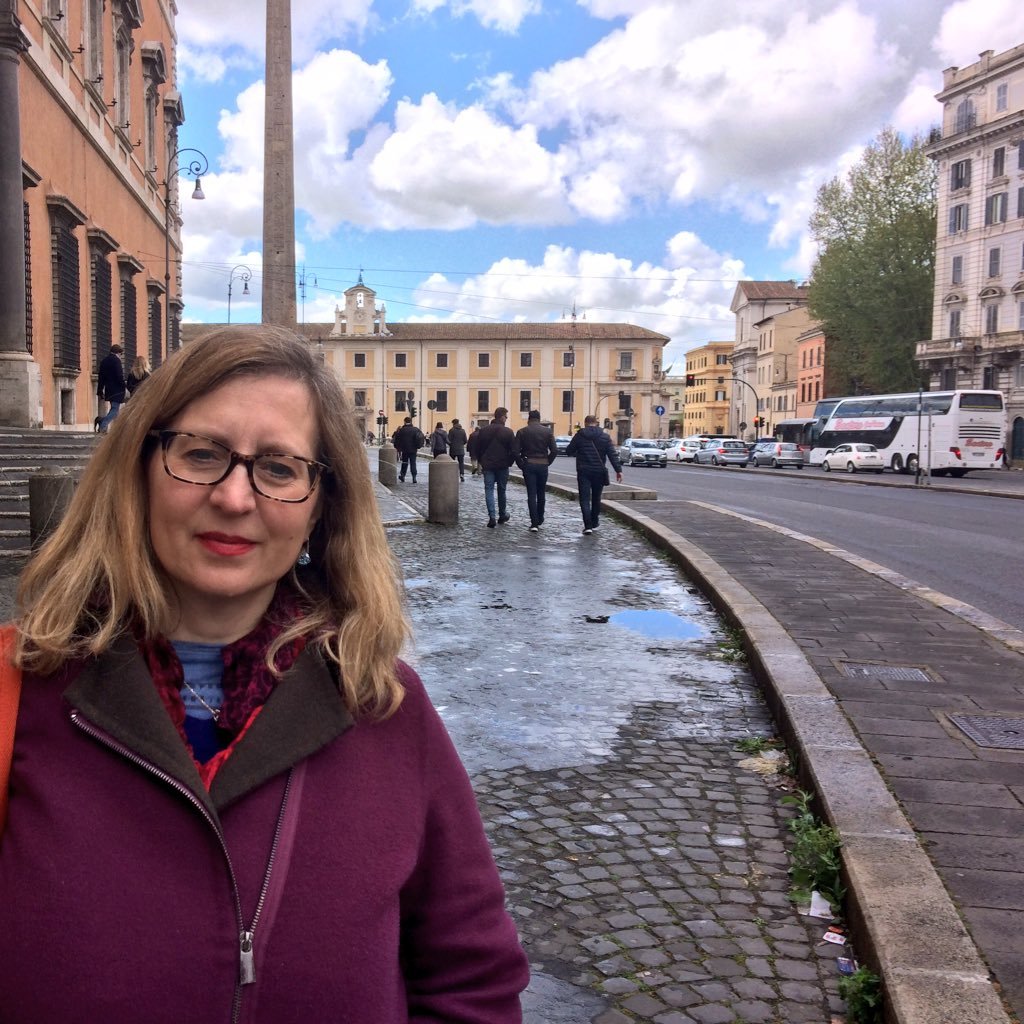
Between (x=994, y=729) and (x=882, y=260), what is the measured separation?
56.0 metres

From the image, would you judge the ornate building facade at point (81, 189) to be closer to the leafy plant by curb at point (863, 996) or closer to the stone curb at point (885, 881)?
the stone curb at point (885, 881)

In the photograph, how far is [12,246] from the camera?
13.5 m

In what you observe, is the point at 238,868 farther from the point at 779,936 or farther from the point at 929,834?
the point at 929,834

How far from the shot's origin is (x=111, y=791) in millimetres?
1339

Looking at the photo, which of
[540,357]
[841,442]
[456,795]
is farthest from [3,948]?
[540,357]

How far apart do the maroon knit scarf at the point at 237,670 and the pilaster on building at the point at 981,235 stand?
55388 millimetres

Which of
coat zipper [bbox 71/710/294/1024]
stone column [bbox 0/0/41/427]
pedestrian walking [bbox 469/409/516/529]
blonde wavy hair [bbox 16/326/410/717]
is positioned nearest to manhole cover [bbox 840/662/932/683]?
blonde wavy hair [bbox 16/326/410/717]

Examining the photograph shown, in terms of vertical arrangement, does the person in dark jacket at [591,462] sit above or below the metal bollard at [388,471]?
above

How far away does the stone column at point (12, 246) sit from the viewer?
13.2 meters

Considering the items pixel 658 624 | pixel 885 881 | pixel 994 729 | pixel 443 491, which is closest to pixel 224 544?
pixel 885 881

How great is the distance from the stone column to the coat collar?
45.0 ft

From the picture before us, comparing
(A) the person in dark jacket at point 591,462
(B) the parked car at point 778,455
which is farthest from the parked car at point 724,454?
(A) the person in dark jacket at point 591,462

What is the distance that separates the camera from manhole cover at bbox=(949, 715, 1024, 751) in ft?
14.9

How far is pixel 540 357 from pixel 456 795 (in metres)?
98.7
